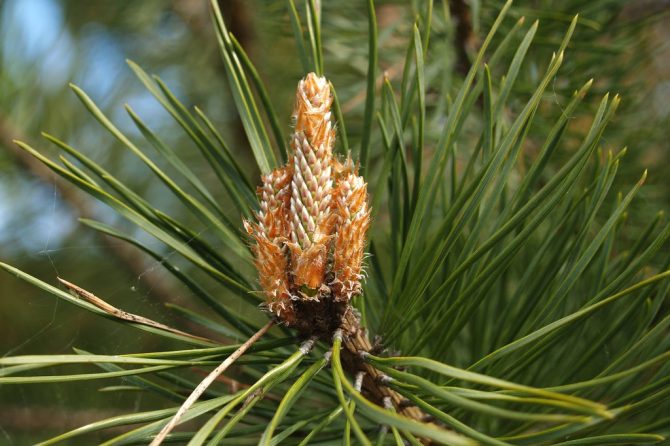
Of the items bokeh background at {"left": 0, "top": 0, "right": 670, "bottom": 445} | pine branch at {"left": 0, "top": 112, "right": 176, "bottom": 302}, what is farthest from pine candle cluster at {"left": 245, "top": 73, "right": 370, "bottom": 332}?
pine branch at {"left": 0, "top": 112, "right": 176, "bottom": 302}

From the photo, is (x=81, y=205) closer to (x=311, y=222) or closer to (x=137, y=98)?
(x=137, y=98)

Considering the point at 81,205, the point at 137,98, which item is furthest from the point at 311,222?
the point at 137,98

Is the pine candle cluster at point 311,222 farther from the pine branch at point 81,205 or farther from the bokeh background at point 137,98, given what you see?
the pine branch at point 81,205

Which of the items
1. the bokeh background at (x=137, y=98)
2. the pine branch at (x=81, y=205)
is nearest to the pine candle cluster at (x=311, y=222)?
the bokeh background at (x=137, y=98)

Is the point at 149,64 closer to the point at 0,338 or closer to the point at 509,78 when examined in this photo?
the point at 0,338

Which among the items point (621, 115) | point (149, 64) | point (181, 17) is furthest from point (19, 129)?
point (621, 115)

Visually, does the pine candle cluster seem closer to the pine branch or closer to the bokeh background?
the bokeh background
